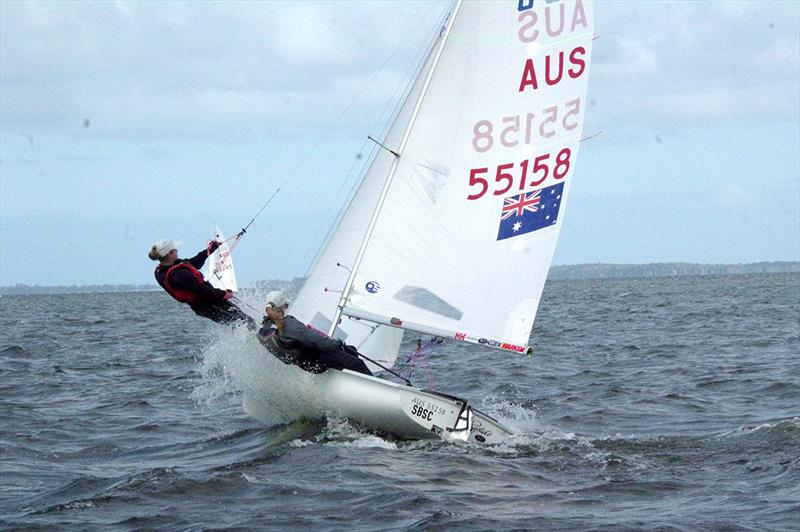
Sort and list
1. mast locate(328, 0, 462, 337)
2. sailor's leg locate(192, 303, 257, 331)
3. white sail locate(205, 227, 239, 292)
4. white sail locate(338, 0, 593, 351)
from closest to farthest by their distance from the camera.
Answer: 1. white sail locate(338, 0, 593, 351)
2. mast locate(328, 0, 462, 337)
3. sailor's leg locate(192, 303, 257, 331)
4. white sail locate(205, 227, 239, 292)

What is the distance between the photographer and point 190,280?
1070 centimetres

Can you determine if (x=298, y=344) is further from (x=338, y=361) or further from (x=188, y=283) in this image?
(x=188, y=283)

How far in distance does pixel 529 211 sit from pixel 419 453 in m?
2.62

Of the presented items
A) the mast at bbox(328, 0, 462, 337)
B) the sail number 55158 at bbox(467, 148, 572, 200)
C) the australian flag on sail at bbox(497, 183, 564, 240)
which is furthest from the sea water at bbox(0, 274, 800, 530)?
the sail number 55158 at bbox(467, 148, 572, 200)

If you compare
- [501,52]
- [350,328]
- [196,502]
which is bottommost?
[196,502]

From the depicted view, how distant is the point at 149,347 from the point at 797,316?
16.9m

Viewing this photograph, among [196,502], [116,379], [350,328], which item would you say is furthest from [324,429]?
[116,379]

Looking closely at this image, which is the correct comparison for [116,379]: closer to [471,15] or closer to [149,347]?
[149,347]

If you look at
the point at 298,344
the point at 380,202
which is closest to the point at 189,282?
the point at 298,344

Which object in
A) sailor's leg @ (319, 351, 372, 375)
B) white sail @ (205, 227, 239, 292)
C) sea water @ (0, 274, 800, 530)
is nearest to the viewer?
sea water @ (0, 274, 800, 530)

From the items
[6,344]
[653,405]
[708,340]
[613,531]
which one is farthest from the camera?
[6,344]

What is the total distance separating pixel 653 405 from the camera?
522 inches

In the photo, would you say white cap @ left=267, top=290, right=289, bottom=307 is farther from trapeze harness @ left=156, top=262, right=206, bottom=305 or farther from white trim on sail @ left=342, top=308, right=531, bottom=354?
trapeze harness @ left=156, top=262, right=206, bottom=305

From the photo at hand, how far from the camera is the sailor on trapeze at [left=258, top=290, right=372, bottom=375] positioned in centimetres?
1018
